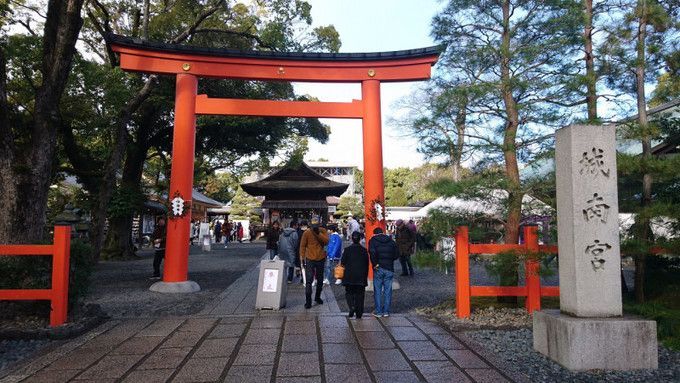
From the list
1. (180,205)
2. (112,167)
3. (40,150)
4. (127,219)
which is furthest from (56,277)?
(127,219)

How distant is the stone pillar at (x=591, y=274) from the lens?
460cm

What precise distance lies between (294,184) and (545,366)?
23.2 meters

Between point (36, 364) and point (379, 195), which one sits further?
point (379, 195)

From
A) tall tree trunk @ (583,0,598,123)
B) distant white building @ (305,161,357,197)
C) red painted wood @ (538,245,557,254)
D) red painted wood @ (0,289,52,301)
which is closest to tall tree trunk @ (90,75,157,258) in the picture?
red painted wood @ (0,289,52,301)

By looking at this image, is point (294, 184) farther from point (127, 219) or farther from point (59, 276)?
point (59, 276)

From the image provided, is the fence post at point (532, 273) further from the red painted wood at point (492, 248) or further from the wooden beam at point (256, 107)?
the wooden beam at point (256, 107)

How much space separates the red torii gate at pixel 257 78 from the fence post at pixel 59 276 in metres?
3.47

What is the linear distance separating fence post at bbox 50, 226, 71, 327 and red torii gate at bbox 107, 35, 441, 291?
137 inches

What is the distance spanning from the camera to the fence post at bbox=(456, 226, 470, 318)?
7.06 m

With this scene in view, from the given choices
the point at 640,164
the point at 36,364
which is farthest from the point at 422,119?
the point at 36,364

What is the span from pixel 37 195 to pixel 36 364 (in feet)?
10.9

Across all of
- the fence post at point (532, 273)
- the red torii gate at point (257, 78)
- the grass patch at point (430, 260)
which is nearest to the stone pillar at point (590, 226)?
the fence post at point (532, 273)

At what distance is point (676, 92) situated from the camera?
6633mm

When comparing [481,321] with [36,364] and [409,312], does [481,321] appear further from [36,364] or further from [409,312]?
[36,364]
